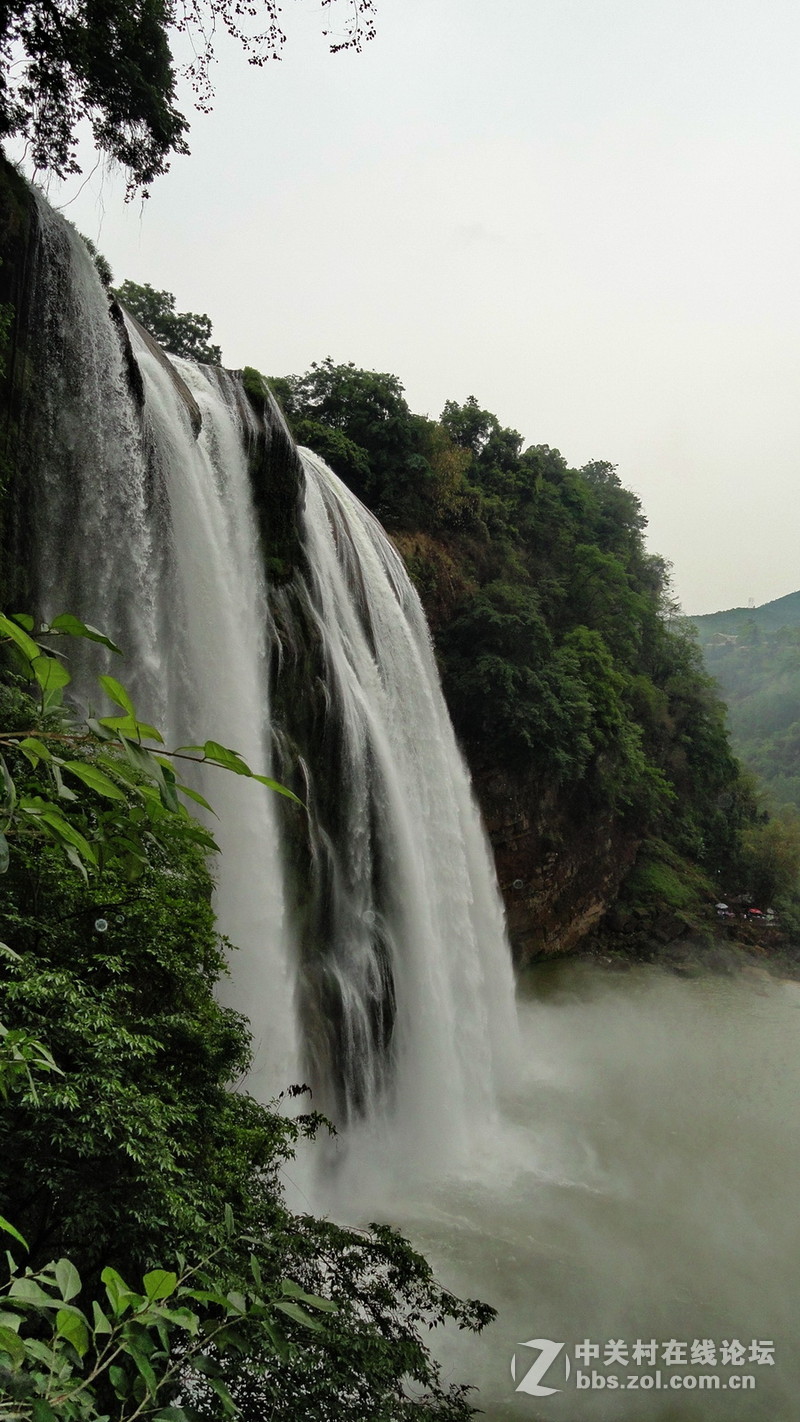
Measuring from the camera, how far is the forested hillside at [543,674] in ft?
56.6

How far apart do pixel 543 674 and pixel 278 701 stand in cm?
961

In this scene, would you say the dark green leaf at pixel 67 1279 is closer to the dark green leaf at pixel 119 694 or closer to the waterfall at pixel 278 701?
the dark green leaf at pixel 119 694

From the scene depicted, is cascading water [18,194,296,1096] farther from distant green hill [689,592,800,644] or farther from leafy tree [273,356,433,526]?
distant green hill [689,592,800,644]

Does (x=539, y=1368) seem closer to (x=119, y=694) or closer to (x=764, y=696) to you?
(x=119, y=694)

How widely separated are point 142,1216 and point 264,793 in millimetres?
6138

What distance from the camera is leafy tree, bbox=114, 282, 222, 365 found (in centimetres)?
1903

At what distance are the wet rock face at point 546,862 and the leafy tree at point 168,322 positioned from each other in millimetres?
12694

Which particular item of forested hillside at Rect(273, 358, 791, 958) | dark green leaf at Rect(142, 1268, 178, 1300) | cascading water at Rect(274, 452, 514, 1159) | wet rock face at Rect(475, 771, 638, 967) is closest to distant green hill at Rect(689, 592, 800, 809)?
forested hillside at Rect(273, 358, 791, 958)

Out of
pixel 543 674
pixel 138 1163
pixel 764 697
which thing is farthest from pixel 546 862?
pixel 764 697

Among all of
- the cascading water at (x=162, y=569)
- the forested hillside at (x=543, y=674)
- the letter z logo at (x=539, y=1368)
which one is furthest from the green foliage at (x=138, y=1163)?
the forested hillside at (x=543, y=674)

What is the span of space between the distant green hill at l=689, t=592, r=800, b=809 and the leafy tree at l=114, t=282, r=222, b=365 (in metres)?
33.0

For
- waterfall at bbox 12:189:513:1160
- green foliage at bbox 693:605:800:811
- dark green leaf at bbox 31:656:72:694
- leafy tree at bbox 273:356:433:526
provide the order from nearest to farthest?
dark green leaf at bbox 31:656:72:694, waterfall at bbox 12:189:513:1160, leafy tree at bbox 273:356:433:526, green foliage at bbox 693:605:800:811

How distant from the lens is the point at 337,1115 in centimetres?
887

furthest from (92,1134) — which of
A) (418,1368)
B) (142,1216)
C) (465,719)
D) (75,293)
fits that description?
(465,719)
